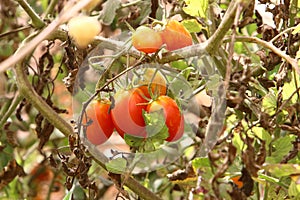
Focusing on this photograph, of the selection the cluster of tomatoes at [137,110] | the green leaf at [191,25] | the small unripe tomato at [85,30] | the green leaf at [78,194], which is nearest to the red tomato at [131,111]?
the cluster of tomatoes at [137,110]

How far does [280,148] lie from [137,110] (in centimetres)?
17

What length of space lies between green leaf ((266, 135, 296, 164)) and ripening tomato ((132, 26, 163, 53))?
179 mm

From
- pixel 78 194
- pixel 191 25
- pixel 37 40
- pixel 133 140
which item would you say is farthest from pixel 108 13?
pixel 37 40

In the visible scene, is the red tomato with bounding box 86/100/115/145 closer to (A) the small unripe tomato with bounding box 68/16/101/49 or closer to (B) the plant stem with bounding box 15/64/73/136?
(B) the plant stem with bounding box 15/64/73/136

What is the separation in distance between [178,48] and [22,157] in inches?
33.8

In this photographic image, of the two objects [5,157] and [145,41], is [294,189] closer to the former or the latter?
[145,41]

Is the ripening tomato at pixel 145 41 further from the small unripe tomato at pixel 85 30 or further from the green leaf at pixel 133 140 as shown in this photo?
the small unripe tomato at pixel 85 30

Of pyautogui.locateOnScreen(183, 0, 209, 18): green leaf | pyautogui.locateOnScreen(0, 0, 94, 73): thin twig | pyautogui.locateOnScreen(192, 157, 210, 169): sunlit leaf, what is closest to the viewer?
pyautogui.locateOnScreen(0, 0, 94, 73): thin twig

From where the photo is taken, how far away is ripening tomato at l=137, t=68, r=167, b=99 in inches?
33.9

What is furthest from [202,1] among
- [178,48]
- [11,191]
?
[11,191]

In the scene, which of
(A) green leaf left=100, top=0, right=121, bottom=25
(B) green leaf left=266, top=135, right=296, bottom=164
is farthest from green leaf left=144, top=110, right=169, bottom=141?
(A) green leaf left=100, top=0, right=121, bottom=25

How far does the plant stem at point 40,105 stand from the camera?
1.01 m

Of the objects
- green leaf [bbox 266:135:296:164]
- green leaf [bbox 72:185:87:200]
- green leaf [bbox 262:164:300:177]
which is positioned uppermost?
green leaf [bbox 262:164:300:177]

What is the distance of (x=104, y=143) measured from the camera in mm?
946
